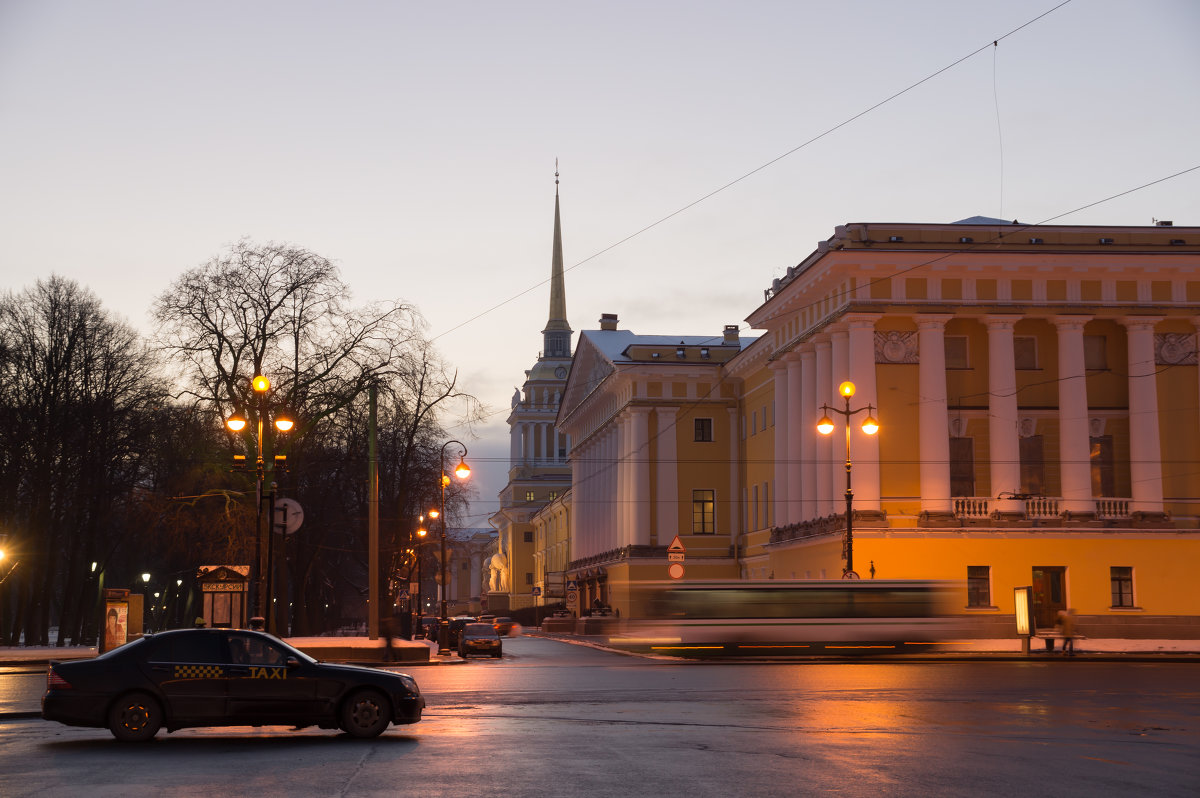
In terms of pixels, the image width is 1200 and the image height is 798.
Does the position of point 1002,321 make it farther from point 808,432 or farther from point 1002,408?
point 808,432

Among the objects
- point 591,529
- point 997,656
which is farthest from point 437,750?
point 591,529

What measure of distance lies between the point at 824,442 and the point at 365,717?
4321 cm

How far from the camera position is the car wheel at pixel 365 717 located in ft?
58.3

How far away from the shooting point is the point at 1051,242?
57062 mm

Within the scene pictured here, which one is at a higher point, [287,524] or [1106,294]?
[1106,294]

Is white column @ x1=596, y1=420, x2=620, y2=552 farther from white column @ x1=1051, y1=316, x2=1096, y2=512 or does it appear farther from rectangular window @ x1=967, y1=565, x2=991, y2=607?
white column @ x1=1051, y1=316, x2=1096, y2=512

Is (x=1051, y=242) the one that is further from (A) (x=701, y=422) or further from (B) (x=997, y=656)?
(A) (x=701, y=422)

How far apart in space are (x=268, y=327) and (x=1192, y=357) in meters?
37.8

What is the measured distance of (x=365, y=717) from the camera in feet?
58.5

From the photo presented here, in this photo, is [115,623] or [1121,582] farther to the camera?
[1121,582]

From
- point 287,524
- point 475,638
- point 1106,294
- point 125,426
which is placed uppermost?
point 1106,294

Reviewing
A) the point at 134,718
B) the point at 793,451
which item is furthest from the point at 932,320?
the point at 134,718

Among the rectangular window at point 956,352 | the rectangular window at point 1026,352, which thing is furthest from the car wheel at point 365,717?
the rectangular window at point 1026,352

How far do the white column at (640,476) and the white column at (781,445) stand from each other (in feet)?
54.7
